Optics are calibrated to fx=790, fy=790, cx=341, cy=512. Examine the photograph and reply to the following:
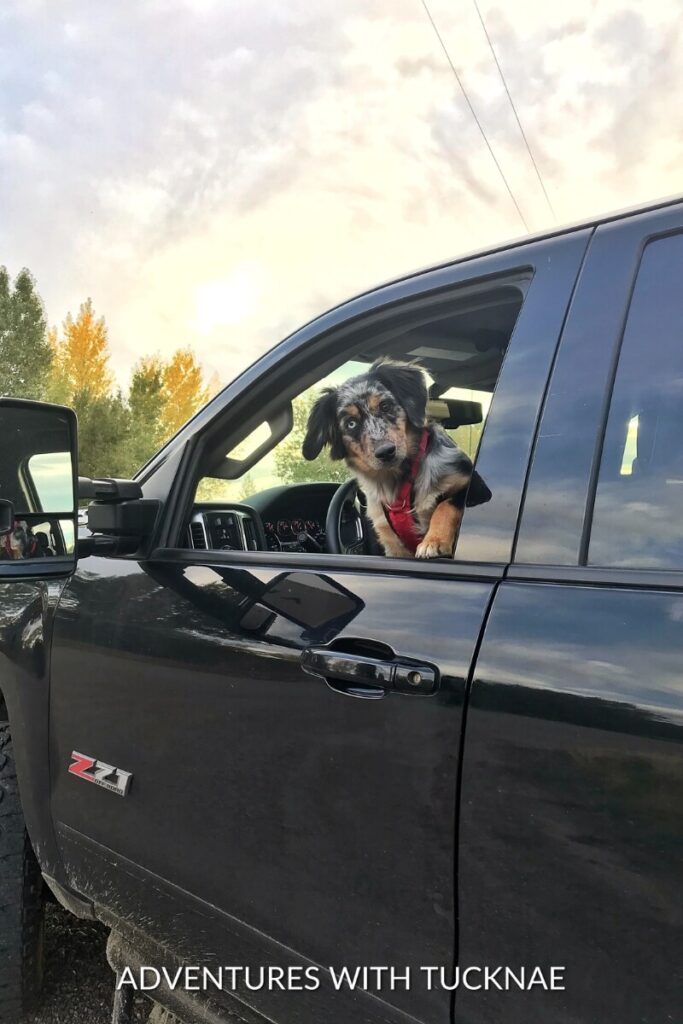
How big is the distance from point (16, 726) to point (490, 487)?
1.55 metres

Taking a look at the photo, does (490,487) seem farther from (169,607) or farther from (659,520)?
(169,607)

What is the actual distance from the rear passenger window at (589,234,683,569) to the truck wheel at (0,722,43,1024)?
1.88 metres

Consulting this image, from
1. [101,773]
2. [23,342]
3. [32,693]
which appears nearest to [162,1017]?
[101,773]

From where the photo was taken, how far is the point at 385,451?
6.95 ft

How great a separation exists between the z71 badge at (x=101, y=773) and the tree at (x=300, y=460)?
3.02 ft

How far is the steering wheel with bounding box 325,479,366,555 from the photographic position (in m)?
2.20

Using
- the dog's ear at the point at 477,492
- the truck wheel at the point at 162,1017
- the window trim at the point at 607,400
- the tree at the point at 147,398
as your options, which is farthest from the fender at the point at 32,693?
the tree at the point at 147,398

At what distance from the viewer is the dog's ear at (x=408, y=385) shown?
204 cm

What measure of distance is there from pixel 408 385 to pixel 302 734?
1.05 metres

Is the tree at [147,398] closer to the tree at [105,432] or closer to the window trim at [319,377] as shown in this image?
the tree at [105,432]

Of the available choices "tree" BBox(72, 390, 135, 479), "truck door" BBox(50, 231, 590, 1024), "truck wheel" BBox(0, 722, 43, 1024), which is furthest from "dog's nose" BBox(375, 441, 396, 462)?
"tree" BBox(72, 390, 135, 479)

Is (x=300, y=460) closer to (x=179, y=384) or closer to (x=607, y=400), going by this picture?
(x=607, y=400)

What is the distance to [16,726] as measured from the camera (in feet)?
7.07

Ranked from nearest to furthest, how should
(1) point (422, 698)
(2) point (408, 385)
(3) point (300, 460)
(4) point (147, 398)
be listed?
1. (1) point (422, 698)
2. (2) point (408, 385)
3. (3) point (300, 460)
4. (4) point (147, 398)
